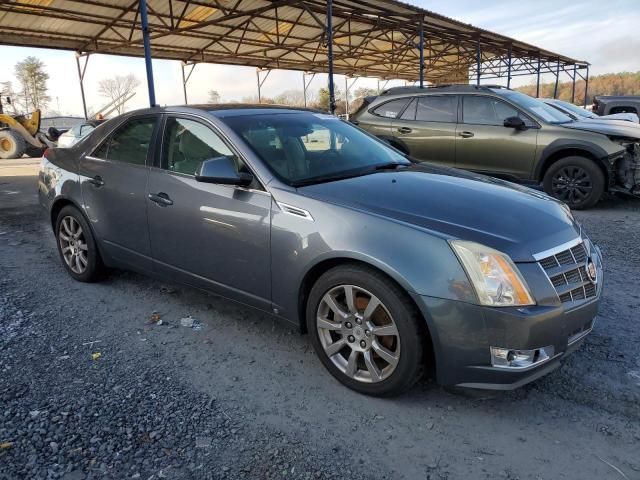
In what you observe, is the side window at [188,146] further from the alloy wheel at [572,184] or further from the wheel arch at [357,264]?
the alloy wheel at [572,184]

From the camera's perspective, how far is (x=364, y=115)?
28.5ft

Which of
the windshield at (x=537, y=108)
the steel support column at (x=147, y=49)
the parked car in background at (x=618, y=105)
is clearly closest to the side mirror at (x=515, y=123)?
the windshield at (x=537, y=108)

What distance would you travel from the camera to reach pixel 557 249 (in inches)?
100

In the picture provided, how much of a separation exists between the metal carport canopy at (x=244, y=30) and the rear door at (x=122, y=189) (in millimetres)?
10405

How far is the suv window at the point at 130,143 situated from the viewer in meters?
3.84

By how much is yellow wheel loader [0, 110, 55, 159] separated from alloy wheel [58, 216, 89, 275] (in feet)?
51.3

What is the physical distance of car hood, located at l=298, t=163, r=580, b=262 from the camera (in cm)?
246

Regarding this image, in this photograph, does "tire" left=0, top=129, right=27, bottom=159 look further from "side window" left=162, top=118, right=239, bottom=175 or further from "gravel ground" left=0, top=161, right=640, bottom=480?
"side window" left=162, top=118, right=239, bottom=175

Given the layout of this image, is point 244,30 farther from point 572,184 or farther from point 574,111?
point 572,184

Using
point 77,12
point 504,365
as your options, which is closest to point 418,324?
point 504,365

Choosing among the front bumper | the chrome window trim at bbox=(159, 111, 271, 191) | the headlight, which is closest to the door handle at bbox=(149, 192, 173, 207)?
the chrome window trim at bbox=(159, 111, 271, 191)

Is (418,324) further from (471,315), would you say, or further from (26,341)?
(26,341)

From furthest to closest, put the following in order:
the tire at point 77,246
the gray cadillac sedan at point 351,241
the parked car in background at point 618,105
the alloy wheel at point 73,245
Answer: the parked car in background at point 618,105, the alloy wheel at point 73,245, the tire at point 77,246, the gray cadillac sedan at point 351,241

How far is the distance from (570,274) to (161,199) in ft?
8.72
